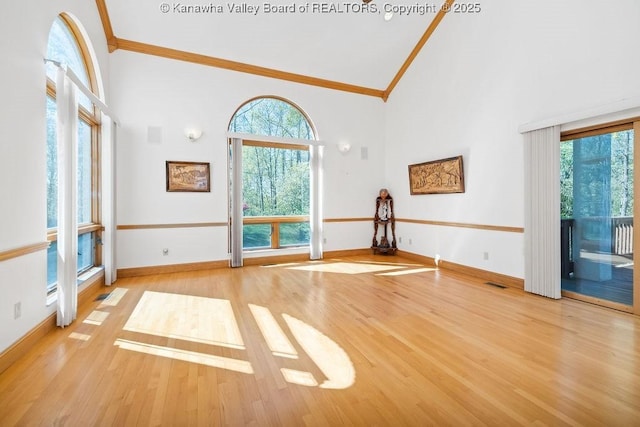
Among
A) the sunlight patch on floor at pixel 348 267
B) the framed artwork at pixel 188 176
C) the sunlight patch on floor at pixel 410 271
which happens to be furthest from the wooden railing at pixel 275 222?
the sunlight patch on floor at pixel 410 271

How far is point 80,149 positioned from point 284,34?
11.9ft

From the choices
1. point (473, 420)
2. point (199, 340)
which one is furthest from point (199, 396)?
point (473, 420)

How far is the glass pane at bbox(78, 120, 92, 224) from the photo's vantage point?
3797 mm

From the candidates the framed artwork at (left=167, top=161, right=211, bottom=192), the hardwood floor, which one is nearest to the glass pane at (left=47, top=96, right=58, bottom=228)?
the hardwood floor

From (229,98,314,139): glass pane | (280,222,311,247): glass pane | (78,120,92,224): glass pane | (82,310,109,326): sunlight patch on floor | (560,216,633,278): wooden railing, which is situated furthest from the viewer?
(280,222,311,247): glass pane

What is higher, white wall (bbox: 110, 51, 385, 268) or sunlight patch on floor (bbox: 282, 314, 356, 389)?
white wall (bbox: 110, 51, 385, 268)

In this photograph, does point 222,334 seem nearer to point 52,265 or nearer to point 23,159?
point 52,265

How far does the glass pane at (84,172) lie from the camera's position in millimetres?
3797

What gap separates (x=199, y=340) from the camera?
2.53m

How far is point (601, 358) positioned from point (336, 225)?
4575mm

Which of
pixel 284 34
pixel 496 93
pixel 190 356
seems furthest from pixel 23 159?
pixel 496 93

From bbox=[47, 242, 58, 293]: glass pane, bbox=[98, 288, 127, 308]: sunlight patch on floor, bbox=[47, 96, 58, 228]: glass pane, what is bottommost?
bbox=[98, 288, 127, 308]: sunlight patch on floor

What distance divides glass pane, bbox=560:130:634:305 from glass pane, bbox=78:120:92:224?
6202 millimetres

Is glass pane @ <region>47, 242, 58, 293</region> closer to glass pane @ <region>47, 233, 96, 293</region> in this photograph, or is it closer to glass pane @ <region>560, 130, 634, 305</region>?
glass pane @ <region>47, 233, 96, 293</region>
